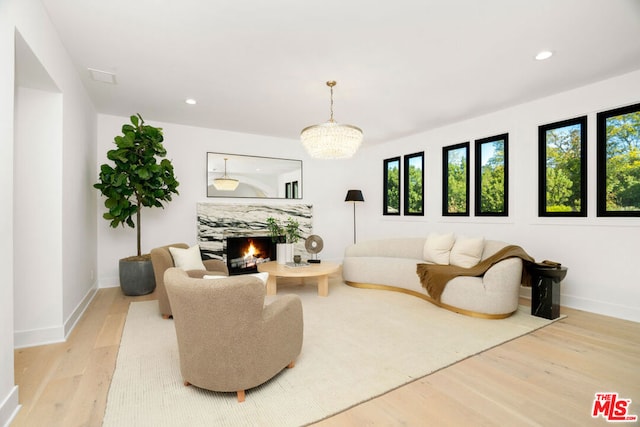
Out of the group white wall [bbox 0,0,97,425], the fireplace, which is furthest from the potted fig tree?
the fireplace

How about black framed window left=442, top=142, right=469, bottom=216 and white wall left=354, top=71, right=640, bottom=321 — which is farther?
black framed window left=442, top=142, right=469, bottom=216

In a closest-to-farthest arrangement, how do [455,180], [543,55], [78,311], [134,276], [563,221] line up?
[543,55]
[78,311]
[563,221]
[134,276]
[455,180]

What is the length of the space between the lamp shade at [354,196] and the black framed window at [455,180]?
1.81 m

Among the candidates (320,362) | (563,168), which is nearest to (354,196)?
(563,168)

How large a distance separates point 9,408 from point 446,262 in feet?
14.6

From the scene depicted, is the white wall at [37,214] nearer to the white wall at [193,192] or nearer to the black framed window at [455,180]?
the white wall at [193,192]

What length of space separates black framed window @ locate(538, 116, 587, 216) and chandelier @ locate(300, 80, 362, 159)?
8.62ft

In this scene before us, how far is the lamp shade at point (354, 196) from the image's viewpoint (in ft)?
21.9

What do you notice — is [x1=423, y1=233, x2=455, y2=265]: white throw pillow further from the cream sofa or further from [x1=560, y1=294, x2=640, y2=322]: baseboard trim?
[x1=560, y1=294, x2=640, y2=322]: baseboard trim

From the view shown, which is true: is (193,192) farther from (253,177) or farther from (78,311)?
(78,311)

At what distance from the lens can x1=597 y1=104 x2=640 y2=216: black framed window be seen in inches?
135

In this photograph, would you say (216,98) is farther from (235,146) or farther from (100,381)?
(100,381)

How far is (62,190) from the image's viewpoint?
282 cm

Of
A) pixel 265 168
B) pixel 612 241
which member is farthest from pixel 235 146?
pixel 612 241
